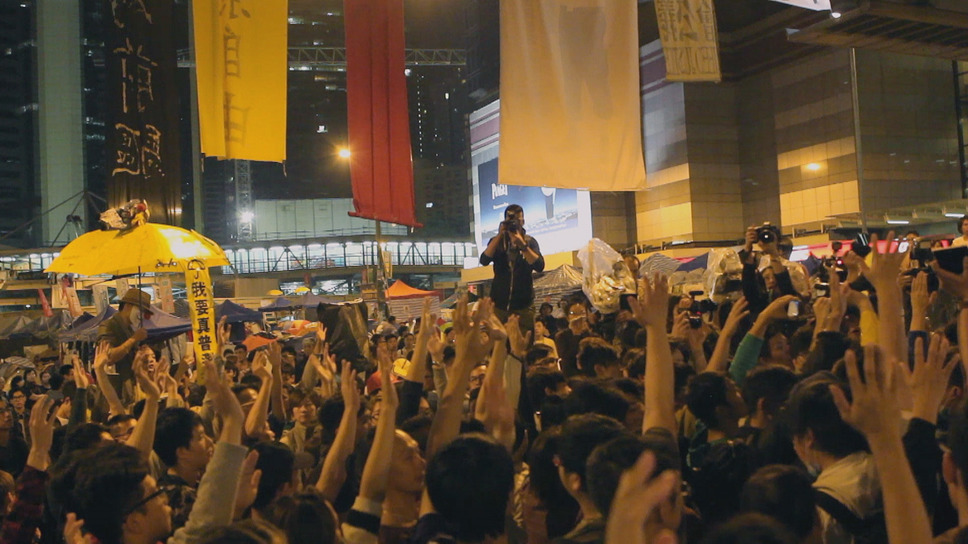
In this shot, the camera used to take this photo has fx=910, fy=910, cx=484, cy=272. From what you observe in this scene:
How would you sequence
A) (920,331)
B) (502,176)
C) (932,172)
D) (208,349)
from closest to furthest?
(920,331) < (502,176) < (208,349) < (932,172)

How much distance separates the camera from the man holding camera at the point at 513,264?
7.45m

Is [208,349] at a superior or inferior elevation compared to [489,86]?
inferior

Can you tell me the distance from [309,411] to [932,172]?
24381 mm

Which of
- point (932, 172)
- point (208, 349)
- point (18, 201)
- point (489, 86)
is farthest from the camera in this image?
point (18, 201)

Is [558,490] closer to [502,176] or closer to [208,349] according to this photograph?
[502,176]

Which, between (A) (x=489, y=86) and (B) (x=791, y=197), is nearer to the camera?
(B) (x=791, y=197)

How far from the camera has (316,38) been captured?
45000mm

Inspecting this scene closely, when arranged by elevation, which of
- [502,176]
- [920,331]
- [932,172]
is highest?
[932,172]

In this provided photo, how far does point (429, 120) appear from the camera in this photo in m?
61.6

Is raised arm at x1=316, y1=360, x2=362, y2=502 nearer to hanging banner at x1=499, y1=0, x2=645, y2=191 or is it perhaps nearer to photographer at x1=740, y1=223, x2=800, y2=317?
photographer at x1=740, y1=223, x2=800, y2=317

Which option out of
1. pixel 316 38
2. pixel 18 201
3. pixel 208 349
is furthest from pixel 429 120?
pixel 208 349

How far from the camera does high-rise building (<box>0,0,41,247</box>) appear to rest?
5956cm

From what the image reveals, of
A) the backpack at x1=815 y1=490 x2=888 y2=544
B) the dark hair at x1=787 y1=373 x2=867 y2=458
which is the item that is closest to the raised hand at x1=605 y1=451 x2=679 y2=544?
the backpack at x1=815 y1=490 x2=888 y2=544

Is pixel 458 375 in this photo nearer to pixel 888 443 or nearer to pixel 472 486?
pixel 472 486
